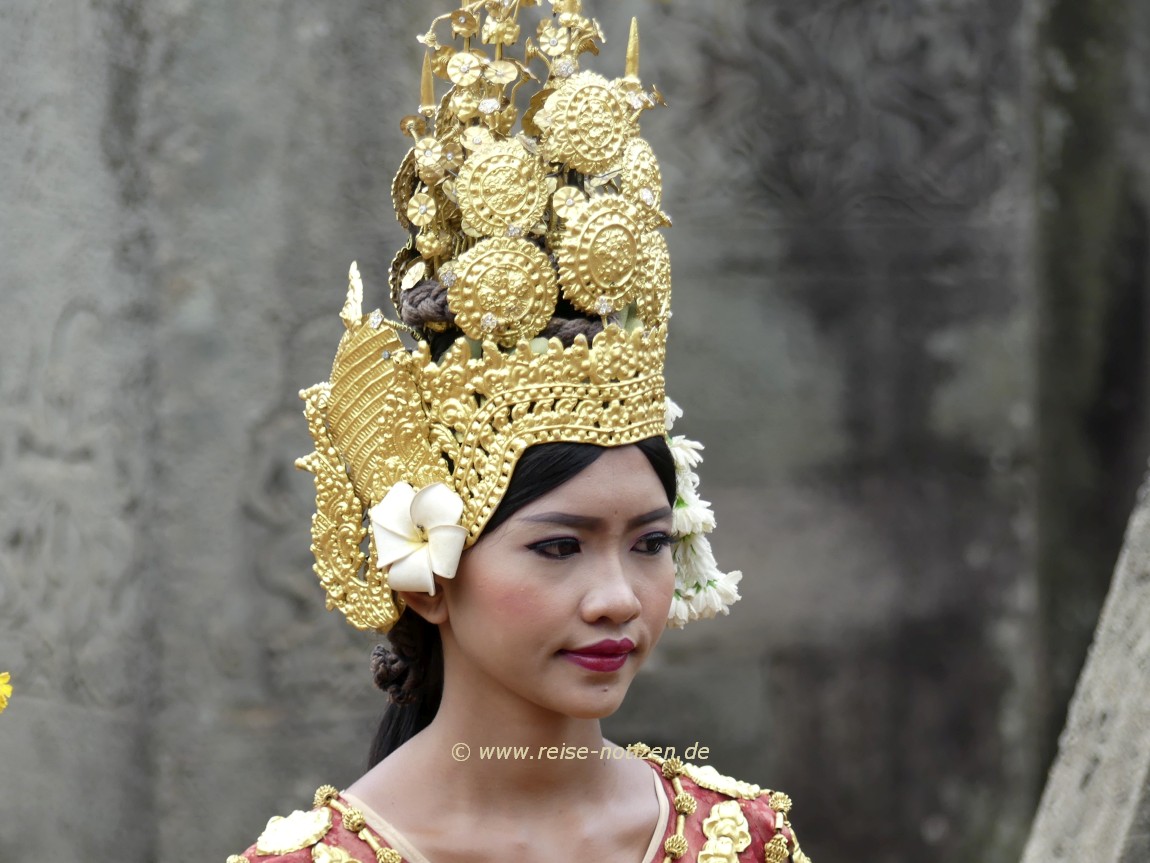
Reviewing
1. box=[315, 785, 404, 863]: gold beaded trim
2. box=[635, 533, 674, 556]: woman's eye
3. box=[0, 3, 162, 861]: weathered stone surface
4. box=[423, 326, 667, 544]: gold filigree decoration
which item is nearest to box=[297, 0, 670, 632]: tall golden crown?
box=[423, 326, 667, 544]: gold filigree decoration

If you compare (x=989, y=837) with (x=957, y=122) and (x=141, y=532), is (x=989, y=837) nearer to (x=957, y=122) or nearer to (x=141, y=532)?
(x=957, y=122)

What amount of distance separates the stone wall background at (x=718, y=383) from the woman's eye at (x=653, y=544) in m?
1.82

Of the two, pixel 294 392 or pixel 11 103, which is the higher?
pixel 11 103

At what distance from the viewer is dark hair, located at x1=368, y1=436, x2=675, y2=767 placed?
2307 millimetres

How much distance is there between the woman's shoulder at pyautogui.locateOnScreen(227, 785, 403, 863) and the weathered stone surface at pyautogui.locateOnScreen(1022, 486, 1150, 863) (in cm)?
165

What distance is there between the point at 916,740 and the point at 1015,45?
7.00ft

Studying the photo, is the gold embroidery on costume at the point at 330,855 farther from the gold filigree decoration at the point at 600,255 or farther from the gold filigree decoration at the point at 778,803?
the gold filigree decoration at the point at 600,255

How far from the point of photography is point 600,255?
2352mm

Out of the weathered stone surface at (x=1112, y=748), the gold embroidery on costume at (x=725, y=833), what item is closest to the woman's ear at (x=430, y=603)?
the gold embroidery on costume at (x=725, y=833)

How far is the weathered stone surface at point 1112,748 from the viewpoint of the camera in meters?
3.25

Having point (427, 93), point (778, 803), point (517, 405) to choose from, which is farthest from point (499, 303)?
point (778, 803)

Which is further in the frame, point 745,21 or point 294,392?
point 745,21

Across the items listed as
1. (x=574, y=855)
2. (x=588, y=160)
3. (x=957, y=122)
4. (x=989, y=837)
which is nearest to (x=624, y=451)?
(x=588, y=160)

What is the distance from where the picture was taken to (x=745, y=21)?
4.45m
